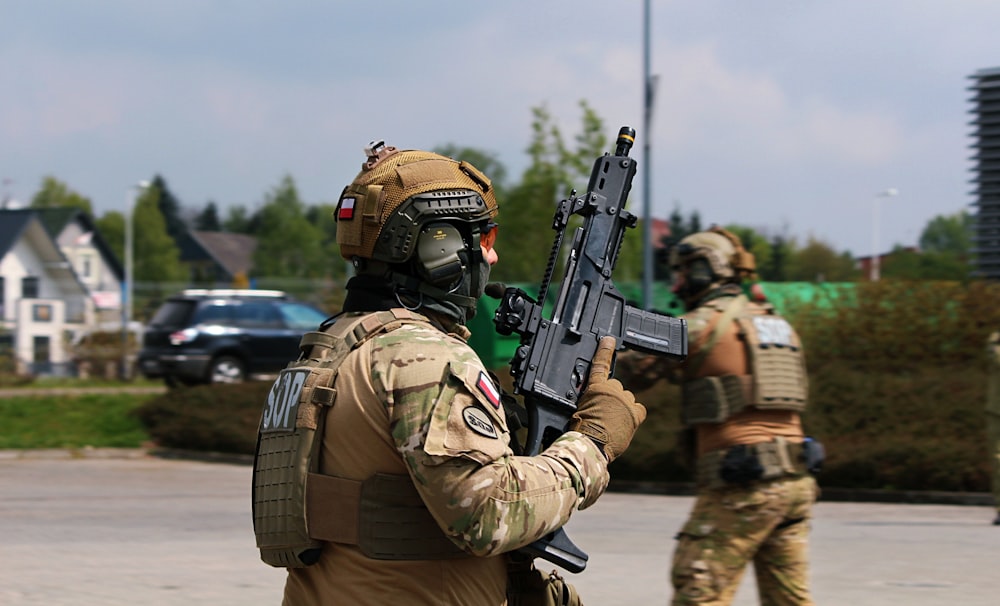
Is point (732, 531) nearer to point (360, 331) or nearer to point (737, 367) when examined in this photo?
point (737, 367)

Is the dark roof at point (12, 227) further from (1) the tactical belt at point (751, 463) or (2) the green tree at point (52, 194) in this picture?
(1) the tactical belt at point (751, 463)

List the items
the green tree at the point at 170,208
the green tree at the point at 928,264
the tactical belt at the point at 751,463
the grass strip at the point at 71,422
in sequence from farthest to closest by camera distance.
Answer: the green tree at the point at 170,208 → the green tree at the point at 928,264 → the grass strip at the point at 71,422 → the tactical belt at the point at 751,463

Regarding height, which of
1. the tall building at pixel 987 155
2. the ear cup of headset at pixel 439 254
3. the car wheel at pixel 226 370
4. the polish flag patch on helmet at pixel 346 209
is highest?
the tall building at pixel 987 155

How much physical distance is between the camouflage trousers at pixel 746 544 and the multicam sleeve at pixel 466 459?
2.32 metres

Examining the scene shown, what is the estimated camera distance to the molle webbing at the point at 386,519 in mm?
2514

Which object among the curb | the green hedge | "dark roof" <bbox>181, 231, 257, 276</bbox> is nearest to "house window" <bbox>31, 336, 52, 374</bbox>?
the green hedge

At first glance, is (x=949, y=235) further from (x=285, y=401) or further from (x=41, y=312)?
(x=285, y=401)

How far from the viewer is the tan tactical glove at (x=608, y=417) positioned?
2744 millimetres

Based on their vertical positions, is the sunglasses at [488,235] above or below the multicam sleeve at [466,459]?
above

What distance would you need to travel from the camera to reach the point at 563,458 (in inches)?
103

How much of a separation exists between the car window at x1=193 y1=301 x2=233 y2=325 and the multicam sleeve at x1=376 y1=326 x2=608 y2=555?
1960cm

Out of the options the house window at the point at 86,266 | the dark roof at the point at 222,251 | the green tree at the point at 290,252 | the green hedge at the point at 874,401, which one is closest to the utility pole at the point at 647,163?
the green hedge at the point at 874,401

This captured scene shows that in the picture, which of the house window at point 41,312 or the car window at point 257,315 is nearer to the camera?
the car window at point 257,315

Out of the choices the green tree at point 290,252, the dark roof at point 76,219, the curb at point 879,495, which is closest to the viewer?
the curb at point 879,495
